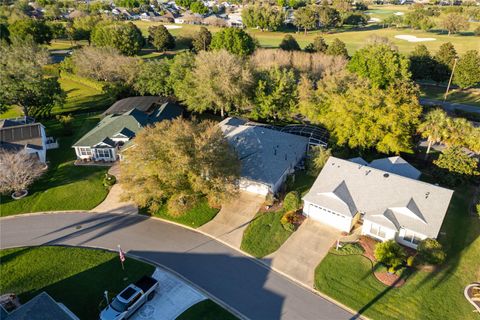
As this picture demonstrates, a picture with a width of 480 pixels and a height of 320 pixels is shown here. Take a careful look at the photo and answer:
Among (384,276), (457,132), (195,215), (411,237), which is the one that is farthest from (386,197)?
(195,215)

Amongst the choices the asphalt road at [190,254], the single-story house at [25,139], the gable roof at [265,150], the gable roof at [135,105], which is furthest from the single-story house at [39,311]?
the gable roof at [135,105]

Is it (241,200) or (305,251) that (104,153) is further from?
(305,251)

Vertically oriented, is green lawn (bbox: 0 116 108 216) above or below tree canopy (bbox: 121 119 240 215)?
below

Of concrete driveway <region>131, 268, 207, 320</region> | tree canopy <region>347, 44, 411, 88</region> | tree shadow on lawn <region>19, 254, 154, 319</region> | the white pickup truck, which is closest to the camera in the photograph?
the white pickup truck

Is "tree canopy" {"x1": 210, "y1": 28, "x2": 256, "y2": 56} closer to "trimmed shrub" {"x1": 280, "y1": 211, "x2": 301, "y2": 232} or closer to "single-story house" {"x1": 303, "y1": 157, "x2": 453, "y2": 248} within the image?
"single-story house" {"x1": 303, "y1": 157, "x2": 453, "y2": 248}

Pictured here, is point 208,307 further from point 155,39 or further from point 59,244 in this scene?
point 155,39

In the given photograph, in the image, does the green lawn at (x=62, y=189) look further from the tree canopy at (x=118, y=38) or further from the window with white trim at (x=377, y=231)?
the tree canopy at (x=118, y=38)

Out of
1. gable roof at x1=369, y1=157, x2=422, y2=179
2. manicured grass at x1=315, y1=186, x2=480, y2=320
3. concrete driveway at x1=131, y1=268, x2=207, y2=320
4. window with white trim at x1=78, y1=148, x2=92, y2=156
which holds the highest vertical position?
window with white trim at x1=78, y1=148, x2=92, y2=156

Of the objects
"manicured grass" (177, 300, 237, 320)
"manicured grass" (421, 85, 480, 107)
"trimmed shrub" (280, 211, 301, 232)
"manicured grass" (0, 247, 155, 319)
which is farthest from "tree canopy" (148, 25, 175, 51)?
"manicured grass" (177, 300, 237, 320)
